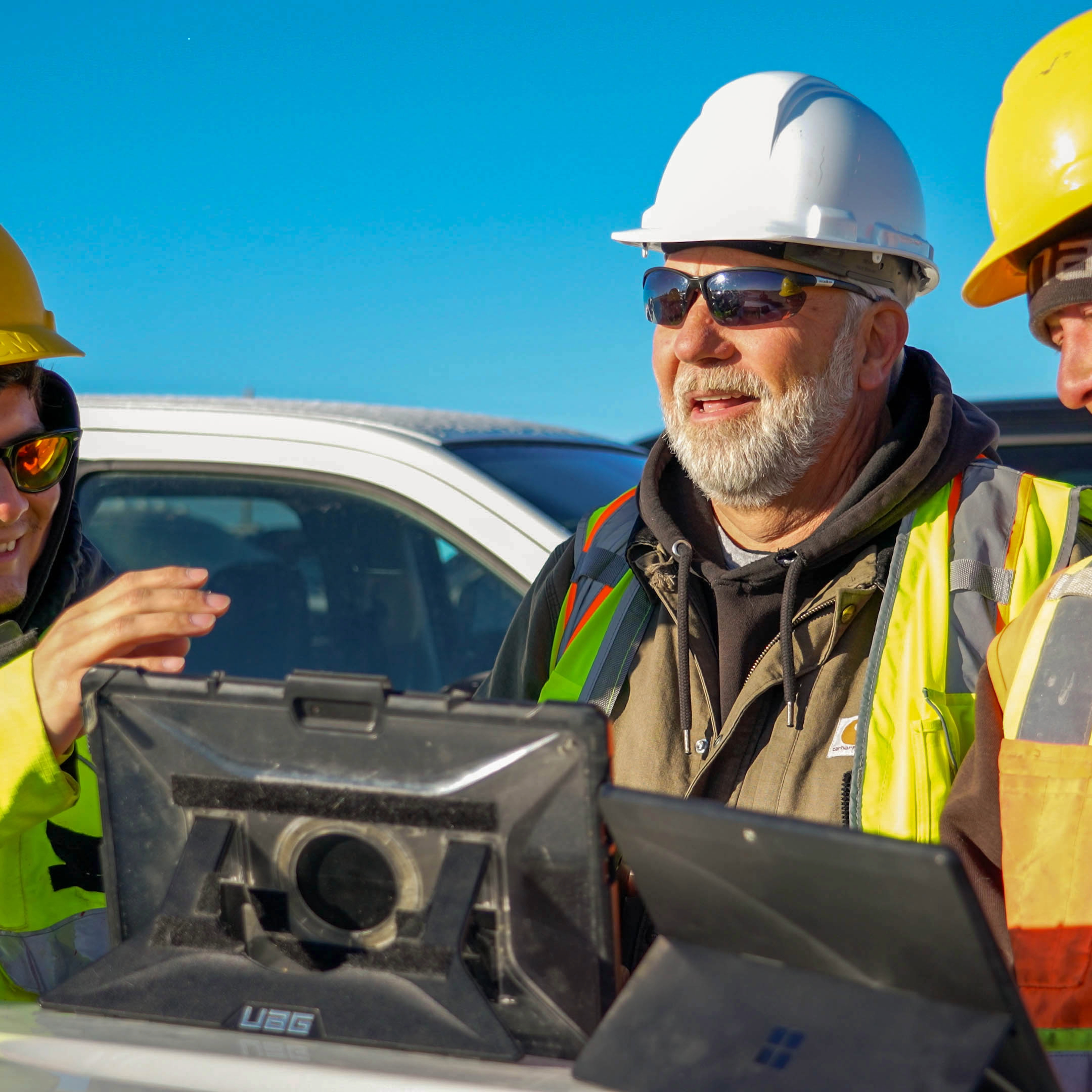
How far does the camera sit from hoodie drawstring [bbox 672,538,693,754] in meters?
2.59

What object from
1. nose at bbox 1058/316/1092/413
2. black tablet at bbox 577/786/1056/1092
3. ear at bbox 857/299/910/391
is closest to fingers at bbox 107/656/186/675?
black tablet at bbox 577/786/1056/1092

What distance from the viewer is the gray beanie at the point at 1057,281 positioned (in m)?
2.03

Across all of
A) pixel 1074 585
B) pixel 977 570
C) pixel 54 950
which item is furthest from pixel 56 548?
pixel 1074 585

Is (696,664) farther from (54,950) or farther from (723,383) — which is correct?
(54,950)

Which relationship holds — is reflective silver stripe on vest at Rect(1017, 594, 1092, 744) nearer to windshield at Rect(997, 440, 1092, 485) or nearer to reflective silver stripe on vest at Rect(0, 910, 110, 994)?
reflective silver stripe on vest at Rect(0, 910, 110, 994)

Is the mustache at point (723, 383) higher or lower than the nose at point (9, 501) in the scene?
higher

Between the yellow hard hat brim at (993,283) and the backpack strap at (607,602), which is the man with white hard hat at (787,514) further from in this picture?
the yellow hard hat brim at (993,283)

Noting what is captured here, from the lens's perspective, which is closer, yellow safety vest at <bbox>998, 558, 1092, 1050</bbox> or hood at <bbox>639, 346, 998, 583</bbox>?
yellow safety vest at <bbox>998, 558, 1092, 1050</bbox>

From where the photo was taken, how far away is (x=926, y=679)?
7.43 ft

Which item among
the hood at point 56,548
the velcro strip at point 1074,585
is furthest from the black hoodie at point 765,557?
the hood at point 56,548

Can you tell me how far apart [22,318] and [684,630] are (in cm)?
158

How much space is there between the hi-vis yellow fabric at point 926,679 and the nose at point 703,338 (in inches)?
25.7

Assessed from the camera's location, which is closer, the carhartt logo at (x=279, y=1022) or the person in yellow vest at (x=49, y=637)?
the carhartt logo at (x=279, y=1022)

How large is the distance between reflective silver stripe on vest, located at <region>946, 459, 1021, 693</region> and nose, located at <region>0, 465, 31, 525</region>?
1.79 metres
